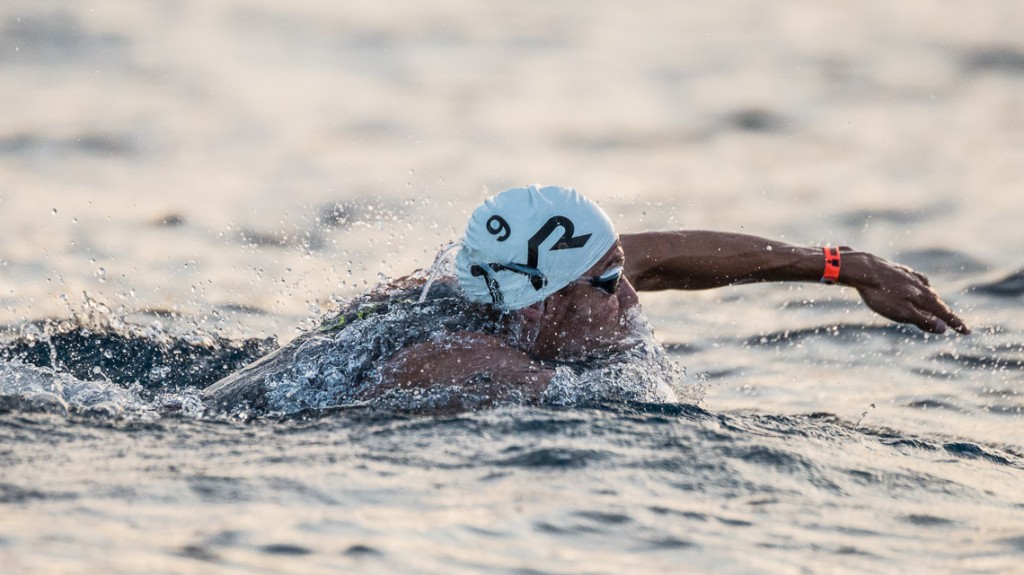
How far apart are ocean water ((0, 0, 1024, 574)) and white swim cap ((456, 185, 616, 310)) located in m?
0.74

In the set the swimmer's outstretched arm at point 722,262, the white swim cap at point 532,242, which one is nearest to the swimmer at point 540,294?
the white swim cap at point 532,242

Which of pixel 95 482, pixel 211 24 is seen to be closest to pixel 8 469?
pixel 95 482

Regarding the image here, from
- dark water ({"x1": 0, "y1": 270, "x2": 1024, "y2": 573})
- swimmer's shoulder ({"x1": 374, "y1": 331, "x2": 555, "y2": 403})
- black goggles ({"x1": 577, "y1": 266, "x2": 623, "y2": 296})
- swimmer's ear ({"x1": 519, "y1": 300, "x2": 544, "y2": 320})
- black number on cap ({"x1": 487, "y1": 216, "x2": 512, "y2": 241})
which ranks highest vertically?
black number on cap ({"x1": 487, "y1": 216, "x2": 512, "y2": 241})

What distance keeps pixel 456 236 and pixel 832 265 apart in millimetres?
3592

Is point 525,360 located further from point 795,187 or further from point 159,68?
point 159,68

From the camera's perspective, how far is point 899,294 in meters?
7.03

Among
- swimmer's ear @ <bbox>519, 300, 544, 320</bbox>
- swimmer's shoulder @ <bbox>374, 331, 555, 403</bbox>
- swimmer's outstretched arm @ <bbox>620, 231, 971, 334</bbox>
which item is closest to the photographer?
swimmer's shoulder @ <bbox>374, 331, 555, 403</bbox>

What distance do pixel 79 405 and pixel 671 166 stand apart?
7233 mm

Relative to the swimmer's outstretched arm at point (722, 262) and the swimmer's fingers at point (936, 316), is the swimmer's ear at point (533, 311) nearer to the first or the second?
the swimmer's outstretched arm at point (722, 262)

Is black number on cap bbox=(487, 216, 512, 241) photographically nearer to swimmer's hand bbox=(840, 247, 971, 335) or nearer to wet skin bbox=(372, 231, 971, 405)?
wet skin bbox=(372, 231, 971, 405)

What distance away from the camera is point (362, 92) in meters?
13.8

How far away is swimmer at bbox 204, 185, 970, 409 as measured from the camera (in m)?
6.30

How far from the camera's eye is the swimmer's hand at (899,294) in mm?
6980

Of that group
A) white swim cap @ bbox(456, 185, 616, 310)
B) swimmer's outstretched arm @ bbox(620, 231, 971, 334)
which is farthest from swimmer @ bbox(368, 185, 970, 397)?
swimmer's outstretched arm @ bbox(620, 231, 971, 334)
